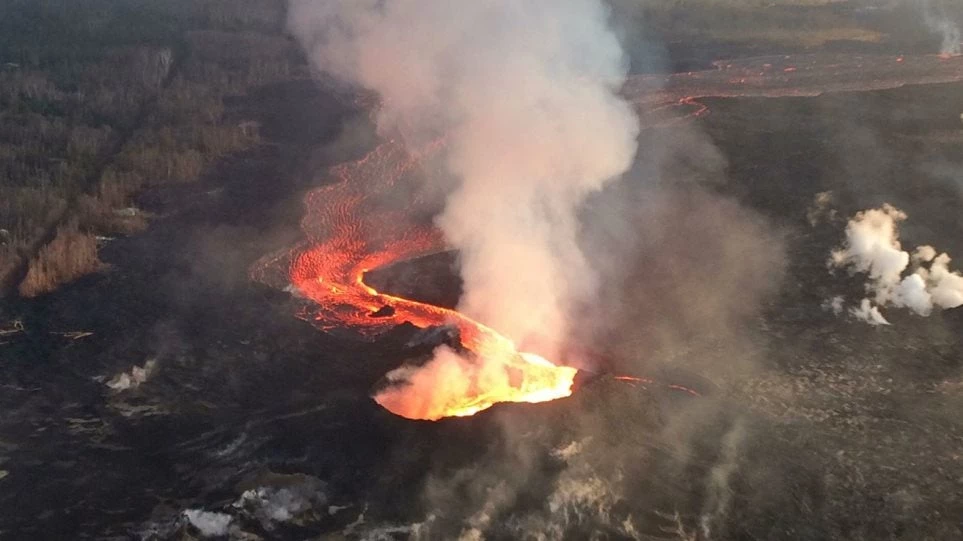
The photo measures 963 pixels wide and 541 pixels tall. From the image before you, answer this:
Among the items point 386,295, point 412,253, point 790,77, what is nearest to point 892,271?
point 412,253

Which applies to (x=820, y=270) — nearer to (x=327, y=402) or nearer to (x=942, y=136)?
(x=327, y=402)

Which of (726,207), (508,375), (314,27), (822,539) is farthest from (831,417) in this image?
(314,27)

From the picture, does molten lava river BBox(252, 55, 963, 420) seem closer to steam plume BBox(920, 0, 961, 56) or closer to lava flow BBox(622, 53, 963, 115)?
lava flow BBox(622, 53, 963, 115)

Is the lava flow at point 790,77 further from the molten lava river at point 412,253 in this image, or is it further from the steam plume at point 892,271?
the steam plume at point 892,271

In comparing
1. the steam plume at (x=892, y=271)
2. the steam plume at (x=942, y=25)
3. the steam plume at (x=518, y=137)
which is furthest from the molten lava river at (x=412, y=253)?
the steam plume at (x=892, y=271)

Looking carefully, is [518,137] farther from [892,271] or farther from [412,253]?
[892,271]
